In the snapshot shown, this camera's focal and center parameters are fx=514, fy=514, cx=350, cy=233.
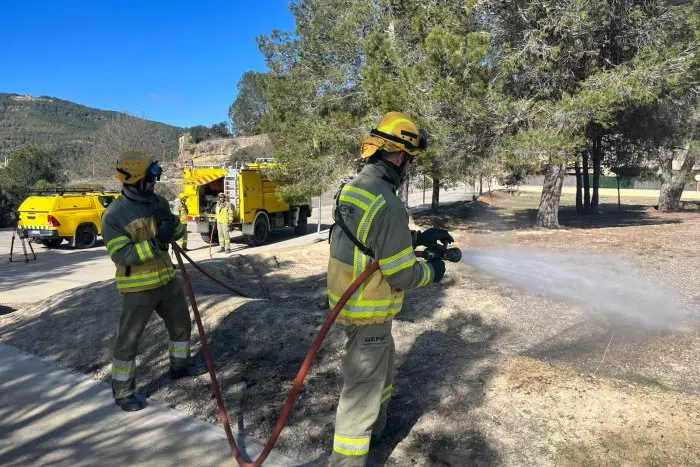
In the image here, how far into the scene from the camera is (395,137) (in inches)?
101

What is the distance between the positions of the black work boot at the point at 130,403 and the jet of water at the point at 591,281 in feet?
15.5

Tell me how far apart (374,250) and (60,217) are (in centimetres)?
1406

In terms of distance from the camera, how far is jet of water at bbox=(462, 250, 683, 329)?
223 inches

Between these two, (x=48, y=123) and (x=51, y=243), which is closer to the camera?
(x=51, y=243)

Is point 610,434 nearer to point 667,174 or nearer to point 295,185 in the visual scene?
point 295,185

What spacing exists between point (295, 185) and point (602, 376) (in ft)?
38.9

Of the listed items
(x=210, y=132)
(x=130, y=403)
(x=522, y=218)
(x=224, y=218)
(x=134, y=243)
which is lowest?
(x=522, y=218)

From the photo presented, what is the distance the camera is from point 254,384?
397cm

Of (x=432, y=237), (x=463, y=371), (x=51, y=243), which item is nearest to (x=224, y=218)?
(x=51, y=243)

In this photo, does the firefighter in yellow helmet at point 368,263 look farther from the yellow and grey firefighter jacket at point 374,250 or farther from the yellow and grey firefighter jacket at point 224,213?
the yellow and grey firefighter jacket at point 224,213

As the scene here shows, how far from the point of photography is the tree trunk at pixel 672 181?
2298 cm

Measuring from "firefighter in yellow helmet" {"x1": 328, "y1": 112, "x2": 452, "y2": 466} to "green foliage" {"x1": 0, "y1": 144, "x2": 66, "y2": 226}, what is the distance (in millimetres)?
23871

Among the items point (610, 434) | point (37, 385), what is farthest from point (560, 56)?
point (37, 385)

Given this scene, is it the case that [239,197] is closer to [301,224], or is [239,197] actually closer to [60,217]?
[301,224]
